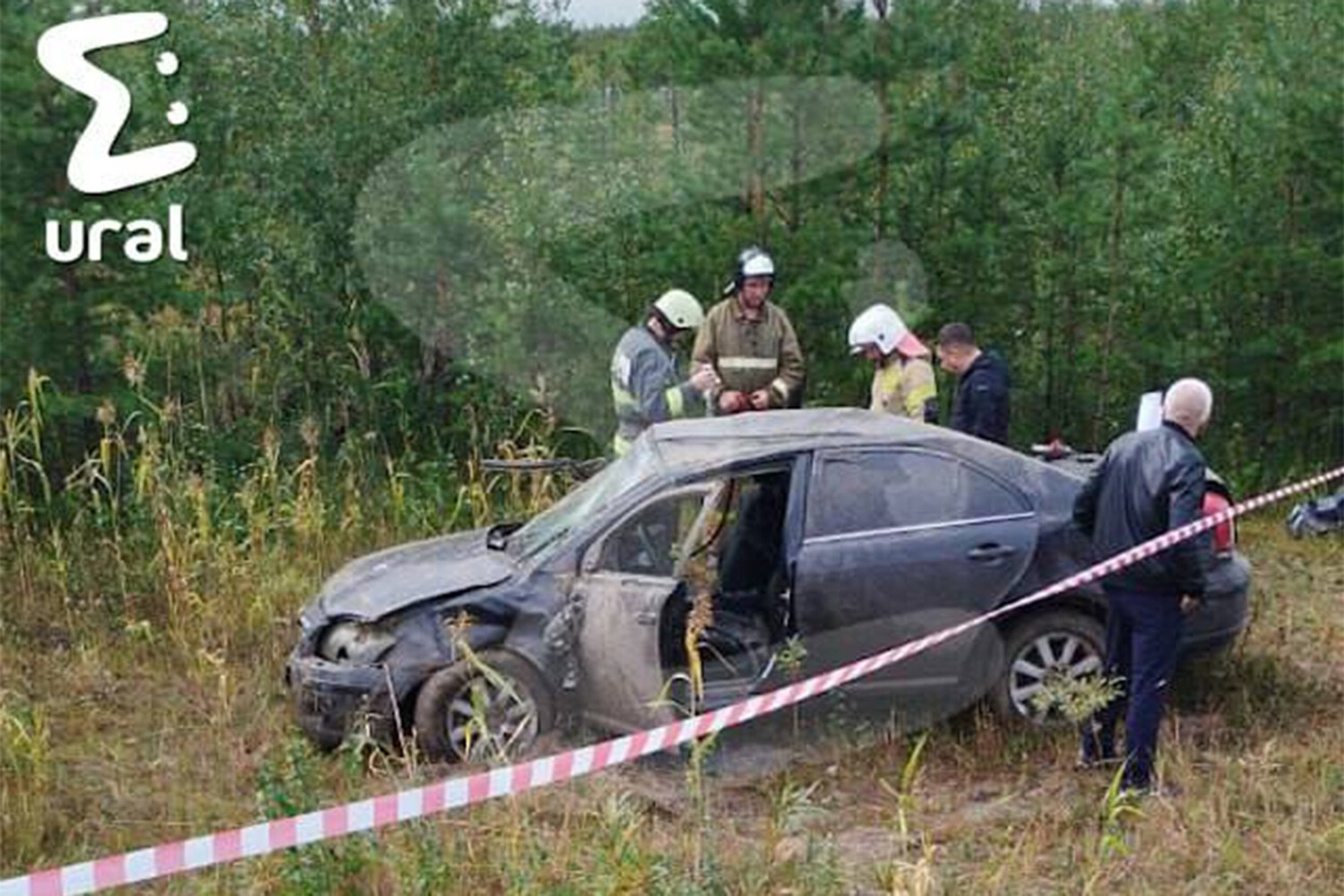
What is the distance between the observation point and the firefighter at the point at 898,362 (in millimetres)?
8609

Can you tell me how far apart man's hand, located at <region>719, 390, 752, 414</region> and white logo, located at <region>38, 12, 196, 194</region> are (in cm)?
428

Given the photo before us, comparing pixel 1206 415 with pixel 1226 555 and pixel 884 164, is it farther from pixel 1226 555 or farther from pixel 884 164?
pixel 884 164

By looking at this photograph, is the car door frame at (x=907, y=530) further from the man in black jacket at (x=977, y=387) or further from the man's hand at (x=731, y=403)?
the man's hand at (x=731, y=403)

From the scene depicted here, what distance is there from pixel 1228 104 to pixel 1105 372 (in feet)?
7.37

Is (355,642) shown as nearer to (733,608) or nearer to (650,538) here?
(650,538)

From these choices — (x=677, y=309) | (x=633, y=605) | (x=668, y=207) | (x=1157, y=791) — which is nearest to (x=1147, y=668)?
(x=1157, y=791)

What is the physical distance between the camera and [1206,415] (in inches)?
251

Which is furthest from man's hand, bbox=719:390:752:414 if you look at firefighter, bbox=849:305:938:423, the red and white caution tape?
the red and white caution tape

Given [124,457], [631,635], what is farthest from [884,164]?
[631,635]

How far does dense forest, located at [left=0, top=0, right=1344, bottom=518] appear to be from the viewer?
1209 centimetres

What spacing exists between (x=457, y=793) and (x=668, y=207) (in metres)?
7.74

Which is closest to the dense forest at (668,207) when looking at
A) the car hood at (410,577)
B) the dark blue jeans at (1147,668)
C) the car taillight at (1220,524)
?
the car hood at (410,577)

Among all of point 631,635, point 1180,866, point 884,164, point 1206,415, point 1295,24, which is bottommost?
point 1180,866

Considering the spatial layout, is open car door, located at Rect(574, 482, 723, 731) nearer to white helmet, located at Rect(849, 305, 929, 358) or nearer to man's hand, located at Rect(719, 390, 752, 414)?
white helmet, located at Rect(849, 305, 929, 358)
